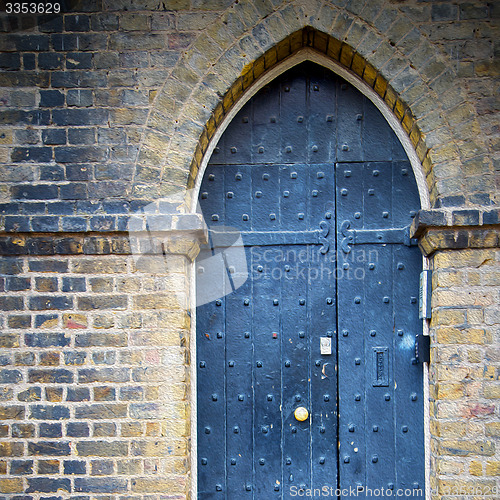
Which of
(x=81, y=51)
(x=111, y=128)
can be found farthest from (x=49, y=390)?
(x=81, y=51)

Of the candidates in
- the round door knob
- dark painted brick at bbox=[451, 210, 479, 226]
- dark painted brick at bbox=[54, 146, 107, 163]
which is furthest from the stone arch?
the round door knob

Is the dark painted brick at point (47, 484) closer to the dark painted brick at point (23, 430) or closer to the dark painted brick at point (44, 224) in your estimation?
the dark painted brick at point (23, 430)

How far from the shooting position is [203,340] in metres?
3.13

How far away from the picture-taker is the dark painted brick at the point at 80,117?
2.94 m

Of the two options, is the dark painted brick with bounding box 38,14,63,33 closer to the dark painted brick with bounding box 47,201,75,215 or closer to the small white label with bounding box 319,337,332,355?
the dark painted brick with bounding box 47,201,75,215

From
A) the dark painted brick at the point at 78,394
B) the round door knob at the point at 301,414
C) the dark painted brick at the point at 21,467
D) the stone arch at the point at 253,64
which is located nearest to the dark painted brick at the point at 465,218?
the stone arch at the point at 253,64

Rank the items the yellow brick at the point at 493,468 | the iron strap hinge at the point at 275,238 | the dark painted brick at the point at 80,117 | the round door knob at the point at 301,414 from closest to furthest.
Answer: the yellow brick at the point at 493,468, the dark painted brick at the point at 80,117, the round door knob at the point at 301,414, the iron strap hinge at the point at 275,238

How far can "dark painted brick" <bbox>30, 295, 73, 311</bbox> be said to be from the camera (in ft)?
9.43

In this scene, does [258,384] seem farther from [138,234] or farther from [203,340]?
[138,234]

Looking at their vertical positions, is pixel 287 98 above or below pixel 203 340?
above

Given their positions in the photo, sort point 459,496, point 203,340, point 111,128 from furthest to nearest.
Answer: point 203,340 < point 111,128 < point 459,496

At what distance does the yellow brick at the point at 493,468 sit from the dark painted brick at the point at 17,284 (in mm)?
2986

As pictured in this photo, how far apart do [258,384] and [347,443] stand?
705 mm

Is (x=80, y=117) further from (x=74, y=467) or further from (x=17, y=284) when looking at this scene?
(x=74, y=467)
